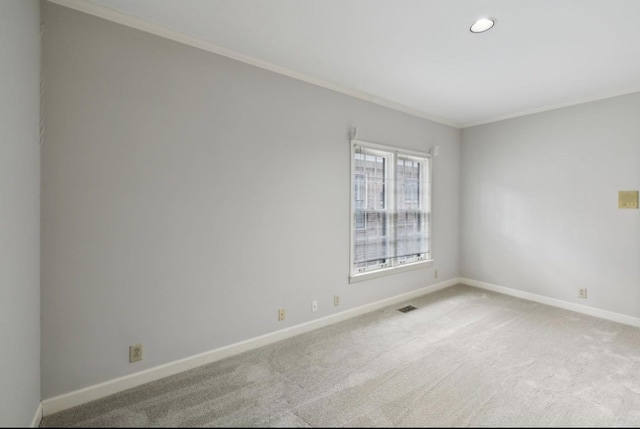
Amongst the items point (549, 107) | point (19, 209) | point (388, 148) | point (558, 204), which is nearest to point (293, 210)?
point (388, 148)

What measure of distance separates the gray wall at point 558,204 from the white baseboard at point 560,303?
0.06 metres

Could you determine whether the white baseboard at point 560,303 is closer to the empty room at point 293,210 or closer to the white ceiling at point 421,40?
the empty room at point 293,210

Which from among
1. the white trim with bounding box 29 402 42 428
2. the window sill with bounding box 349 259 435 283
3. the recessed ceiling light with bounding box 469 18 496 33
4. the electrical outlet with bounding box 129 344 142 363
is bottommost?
the white trim with bounding box 29 402 42 428

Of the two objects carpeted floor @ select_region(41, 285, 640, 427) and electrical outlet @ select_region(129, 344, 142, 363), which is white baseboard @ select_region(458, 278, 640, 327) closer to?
carpeted floor @ select_region(41, 285, 640, 427)

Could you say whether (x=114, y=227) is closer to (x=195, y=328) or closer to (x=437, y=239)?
(x=195, y=328)

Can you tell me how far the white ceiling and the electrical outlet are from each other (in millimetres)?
2338

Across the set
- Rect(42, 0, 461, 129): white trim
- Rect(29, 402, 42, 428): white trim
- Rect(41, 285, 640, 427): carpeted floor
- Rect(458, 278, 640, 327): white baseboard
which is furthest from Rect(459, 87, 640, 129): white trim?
Rect(29, 402, 42, 428): white trim

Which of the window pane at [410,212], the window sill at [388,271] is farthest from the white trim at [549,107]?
the window sill at [388,271]

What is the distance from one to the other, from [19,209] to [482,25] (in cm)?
317

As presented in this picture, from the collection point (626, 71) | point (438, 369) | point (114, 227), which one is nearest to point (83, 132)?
point (114, 227)

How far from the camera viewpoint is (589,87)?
10.7 feet

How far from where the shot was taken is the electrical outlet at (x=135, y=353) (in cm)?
209

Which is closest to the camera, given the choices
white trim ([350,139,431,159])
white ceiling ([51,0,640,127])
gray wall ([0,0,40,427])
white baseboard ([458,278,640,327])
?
gray wall ([0,0,40,427])

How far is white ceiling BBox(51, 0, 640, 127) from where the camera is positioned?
1968mm
